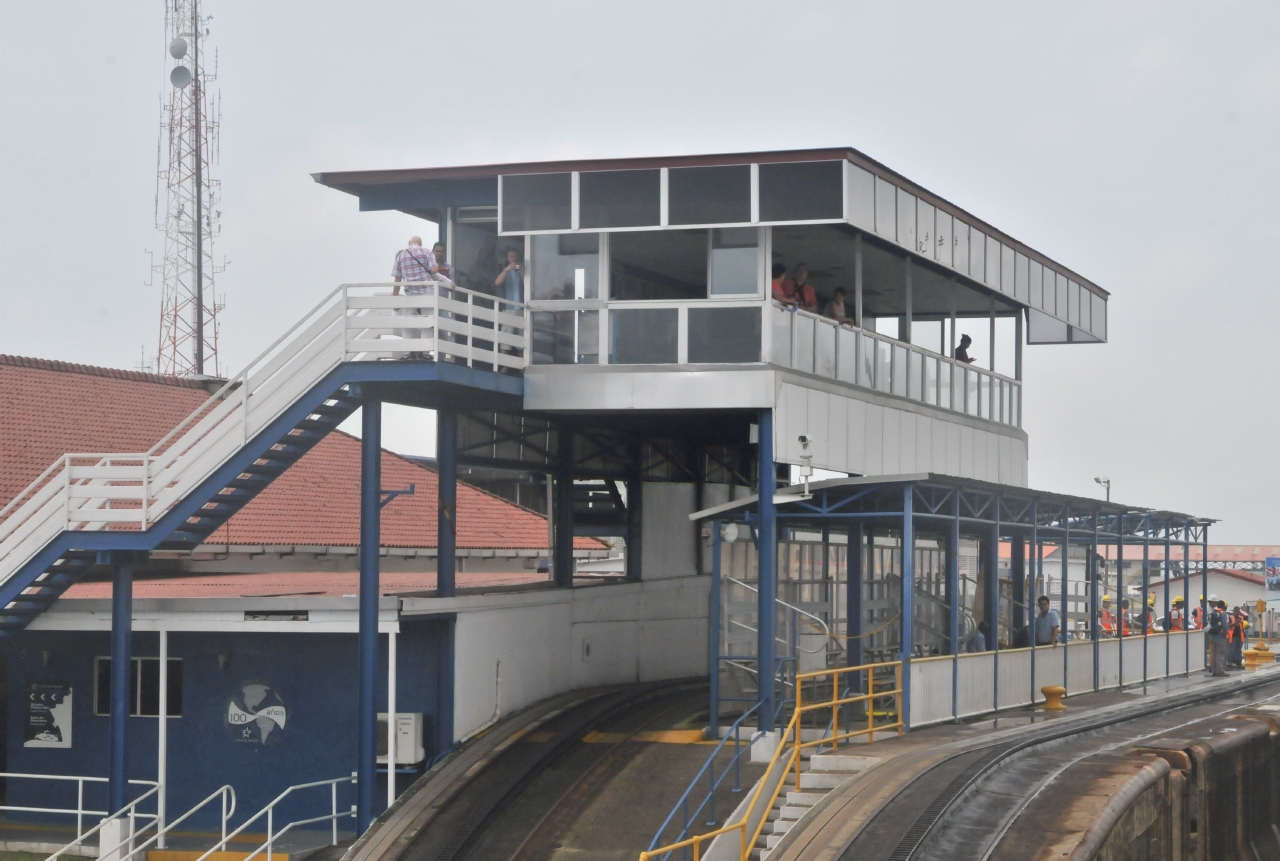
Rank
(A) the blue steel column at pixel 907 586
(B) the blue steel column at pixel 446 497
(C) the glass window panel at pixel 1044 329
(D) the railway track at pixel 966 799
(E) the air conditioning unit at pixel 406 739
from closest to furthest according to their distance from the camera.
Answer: (D) the railway track at pixel 966 799 → (A) the blue steel column at pixel 907 586 → (E) the air conditioning unit at pixel 406 739 → (B) the blue steel column at pixel 446 497 → (C) the glass window panel at pixel 1044 329

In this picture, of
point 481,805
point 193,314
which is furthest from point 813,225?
point 193,314

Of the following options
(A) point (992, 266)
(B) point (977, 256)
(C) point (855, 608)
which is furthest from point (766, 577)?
(A) point (992, 266)

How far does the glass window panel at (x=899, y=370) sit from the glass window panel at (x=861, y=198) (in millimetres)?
3984

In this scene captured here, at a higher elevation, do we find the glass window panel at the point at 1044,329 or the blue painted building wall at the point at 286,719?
the glass window panel at the point at 1044,329

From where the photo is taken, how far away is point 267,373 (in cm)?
1892

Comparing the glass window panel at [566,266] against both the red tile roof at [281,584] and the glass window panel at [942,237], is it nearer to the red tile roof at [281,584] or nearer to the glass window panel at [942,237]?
the red tile roof at [281,584]

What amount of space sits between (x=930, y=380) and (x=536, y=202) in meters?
8.18

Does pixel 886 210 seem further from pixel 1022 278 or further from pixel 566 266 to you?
pixel 1022 278

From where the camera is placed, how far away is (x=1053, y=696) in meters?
23.3

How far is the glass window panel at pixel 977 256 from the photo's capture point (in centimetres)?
2522

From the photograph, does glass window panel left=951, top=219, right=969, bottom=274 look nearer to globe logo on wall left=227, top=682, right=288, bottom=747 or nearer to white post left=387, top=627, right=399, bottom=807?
white post left=387, top=627, right=399, bottom=807

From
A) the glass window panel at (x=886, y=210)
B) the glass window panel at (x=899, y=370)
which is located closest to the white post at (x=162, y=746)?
the glass window panel at (x=886, y=210)

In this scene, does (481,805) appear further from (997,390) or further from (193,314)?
(193,314)

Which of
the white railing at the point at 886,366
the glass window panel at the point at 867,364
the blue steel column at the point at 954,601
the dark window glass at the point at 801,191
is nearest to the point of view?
the dark window glass at the point at 801,191
